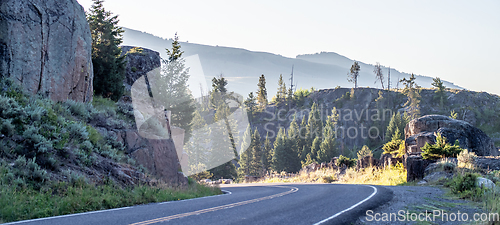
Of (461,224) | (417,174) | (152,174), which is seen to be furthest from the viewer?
(417,174)

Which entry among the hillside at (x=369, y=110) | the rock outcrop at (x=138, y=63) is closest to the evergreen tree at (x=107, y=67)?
the rock outcrop at (x=138, y=63)

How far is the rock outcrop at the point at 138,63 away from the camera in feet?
90.9

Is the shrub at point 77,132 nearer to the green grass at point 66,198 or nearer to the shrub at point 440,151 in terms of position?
the green grass at point 66,198

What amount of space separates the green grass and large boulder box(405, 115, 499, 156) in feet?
63.6

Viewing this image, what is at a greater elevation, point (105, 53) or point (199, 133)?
point (105, 53)

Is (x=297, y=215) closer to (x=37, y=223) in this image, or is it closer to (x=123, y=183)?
(x=37, y=223)

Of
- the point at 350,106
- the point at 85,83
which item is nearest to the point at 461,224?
the point at 85,83

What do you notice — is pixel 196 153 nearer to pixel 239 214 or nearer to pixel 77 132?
pixel 77 132

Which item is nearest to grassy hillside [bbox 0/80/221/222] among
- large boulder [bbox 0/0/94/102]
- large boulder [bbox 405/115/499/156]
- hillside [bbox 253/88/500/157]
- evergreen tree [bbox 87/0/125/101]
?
large boulder [bbox 0/0/94/102]

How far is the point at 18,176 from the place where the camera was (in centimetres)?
939

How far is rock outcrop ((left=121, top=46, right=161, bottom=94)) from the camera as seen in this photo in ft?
90.9

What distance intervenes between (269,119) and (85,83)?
99719 mm

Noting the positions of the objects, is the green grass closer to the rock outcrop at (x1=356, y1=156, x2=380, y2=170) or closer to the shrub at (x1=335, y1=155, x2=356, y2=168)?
the rock outcrop at (x1=356, y1=156, x2=380, y2=170)

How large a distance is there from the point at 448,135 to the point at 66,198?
24189 mm
